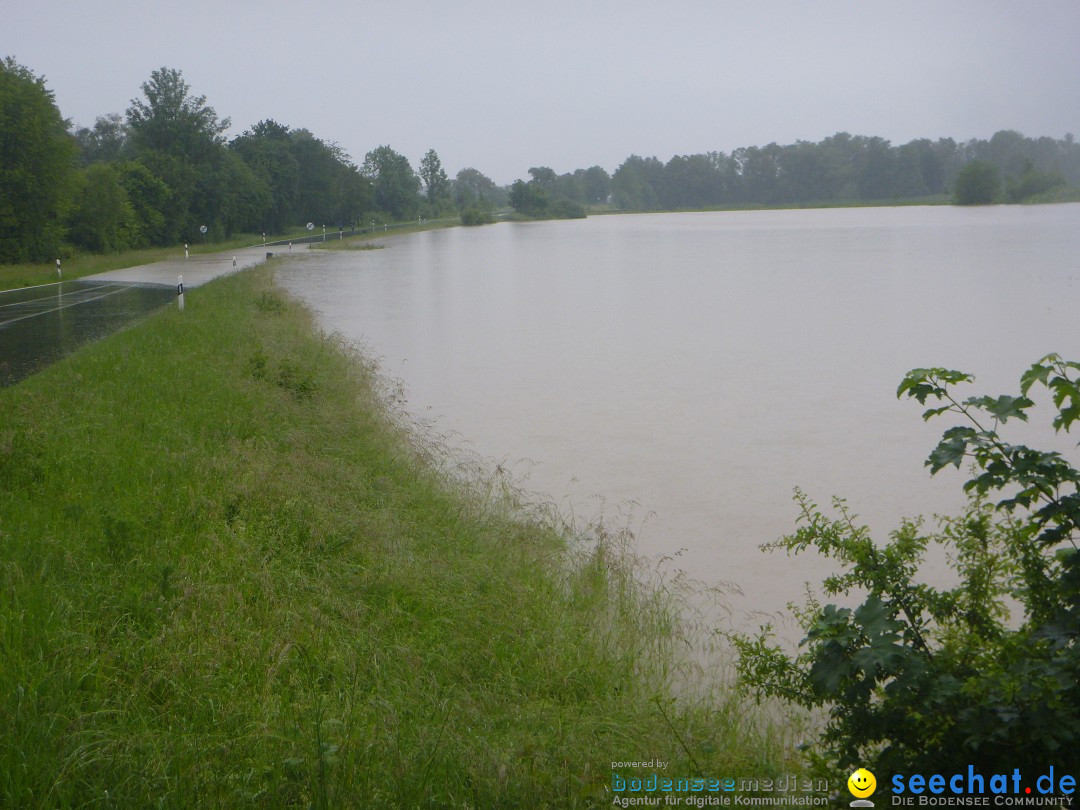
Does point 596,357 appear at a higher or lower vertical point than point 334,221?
lower

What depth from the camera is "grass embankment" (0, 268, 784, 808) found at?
12.1ft

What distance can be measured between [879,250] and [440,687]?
42.7 meters

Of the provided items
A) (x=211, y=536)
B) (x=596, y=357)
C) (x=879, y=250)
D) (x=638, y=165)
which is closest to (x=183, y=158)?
(x=879, y=250)

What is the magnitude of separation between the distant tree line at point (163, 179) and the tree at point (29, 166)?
0.15 feet

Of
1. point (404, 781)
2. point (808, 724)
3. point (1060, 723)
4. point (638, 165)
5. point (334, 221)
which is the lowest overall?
point (808, 724)

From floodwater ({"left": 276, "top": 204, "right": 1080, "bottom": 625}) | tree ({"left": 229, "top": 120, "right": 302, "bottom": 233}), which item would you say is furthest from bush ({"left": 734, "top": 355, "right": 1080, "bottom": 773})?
tree ({"left": 229, "top": 120, "right": 302, "bottom": 233})

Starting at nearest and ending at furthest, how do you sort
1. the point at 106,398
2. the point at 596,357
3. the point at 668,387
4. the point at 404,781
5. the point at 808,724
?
1. the point at 404,781
2. the point at 808,724
3. the point at 106,398
4. the point at 668,387
5. the point at 596,357

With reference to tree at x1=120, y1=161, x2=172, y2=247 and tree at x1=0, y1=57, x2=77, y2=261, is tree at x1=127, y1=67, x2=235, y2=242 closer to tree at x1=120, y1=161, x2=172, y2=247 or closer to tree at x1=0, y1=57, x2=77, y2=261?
tree at x1=120, y1=161, x2=172, y2=247

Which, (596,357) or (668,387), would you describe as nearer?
(668,387)

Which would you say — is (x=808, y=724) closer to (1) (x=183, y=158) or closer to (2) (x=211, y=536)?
(2) (x=211, y=536)

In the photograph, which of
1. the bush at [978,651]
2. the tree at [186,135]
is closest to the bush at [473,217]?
the tree at [186,135]

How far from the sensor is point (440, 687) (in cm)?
482

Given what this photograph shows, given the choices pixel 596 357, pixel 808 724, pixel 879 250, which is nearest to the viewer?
pixel 808 724

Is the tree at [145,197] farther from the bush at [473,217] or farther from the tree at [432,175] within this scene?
the tree at [432,175]
